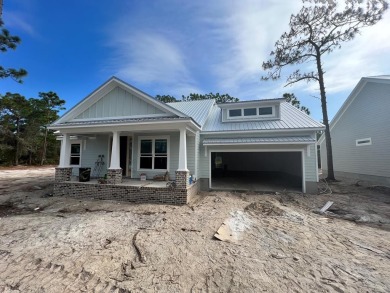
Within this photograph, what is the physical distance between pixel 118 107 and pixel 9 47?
5.57 metres

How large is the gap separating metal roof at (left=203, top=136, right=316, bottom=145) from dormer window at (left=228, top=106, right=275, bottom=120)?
222 cm

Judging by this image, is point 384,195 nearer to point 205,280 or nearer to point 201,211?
point 201,211

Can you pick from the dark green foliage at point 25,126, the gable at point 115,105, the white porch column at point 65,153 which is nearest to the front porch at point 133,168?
the white porch column at point 65,153

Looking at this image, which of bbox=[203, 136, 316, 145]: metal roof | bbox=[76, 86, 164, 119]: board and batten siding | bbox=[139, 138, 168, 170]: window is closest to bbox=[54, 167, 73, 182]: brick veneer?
bbox=[76, 86, 164, 119]: board and batten siding

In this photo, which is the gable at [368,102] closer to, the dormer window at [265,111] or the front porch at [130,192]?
the dormer window at [265,111]

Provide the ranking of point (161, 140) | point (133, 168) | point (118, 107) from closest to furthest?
point (118, 107), point (161, 140), point (133, 168)

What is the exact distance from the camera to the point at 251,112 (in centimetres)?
1151

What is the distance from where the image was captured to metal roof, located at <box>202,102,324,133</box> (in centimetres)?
949

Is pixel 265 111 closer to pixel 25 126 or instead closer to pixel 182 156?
pixel 182 156

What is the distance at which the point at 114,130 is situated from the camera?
8.68m

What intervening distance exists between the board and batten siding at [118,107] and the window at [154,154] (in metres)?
1.89

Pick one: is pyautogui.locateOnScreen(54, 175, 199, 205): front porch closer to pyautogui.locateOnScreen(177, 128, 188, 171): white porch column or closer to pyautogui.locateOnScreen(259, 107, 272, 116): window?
pyautogui.locateOnScreen(177, 128, 188, 171): white porch column

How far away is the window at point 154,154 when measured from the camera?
10.2 metres

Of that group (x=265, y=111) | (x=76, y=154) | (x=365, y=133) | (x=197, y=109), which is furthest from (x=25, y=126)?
(x=365, y=133)
